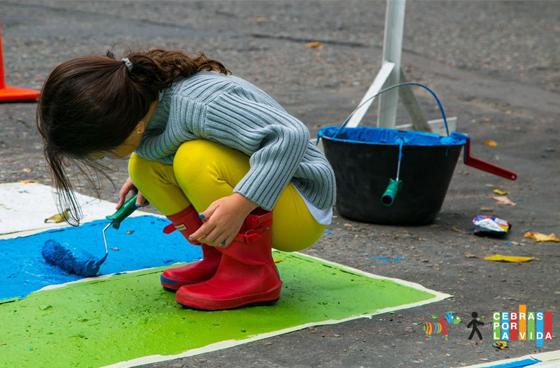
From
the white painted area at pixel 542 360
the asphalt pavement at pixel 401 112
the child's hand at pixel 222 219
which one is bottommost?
the asphalt pavement at pixel 401 112

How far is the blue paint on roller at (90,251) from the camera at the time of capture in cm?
311

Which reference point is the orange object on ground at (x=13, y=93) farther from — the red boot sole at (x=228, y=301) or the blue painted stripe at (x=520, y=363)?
the blue painted stripe at (x=520, y=363)

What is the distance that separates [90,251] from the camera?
3416mm

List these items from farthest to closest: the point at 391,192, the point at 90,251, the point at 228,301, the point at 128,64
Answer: the point at 391,192 < the point at 90,251 < the point at 228,301 < the point at 128,64

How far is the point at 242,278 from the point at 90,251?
2.55 ft

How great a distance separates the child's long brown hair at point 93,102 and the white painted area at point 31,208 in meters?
0.97

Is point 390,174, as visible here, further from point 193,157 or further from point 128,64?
point 128,64

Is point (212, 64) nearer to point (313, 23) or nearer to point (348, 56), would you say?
point (348, 56)

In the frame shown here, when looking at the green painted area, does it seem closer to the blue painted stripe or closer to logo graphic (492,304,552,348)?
logo graphic (492,304,552,348)

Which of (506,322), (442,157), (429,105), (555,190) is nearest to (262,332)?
(506,322)

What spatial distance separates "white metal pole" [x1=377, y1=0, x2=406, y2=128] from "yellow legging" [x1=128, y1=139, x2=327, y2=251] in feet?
5.87

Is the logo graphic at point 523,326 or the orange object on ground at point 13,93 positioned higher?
the logo graphic at point 523,326

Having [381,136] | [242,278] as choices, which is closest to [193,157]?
[242,278]

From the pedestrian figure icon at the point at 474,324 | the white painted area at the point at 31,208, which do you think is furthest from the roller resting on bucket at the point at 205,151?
the white painted area at the point at 31,208
